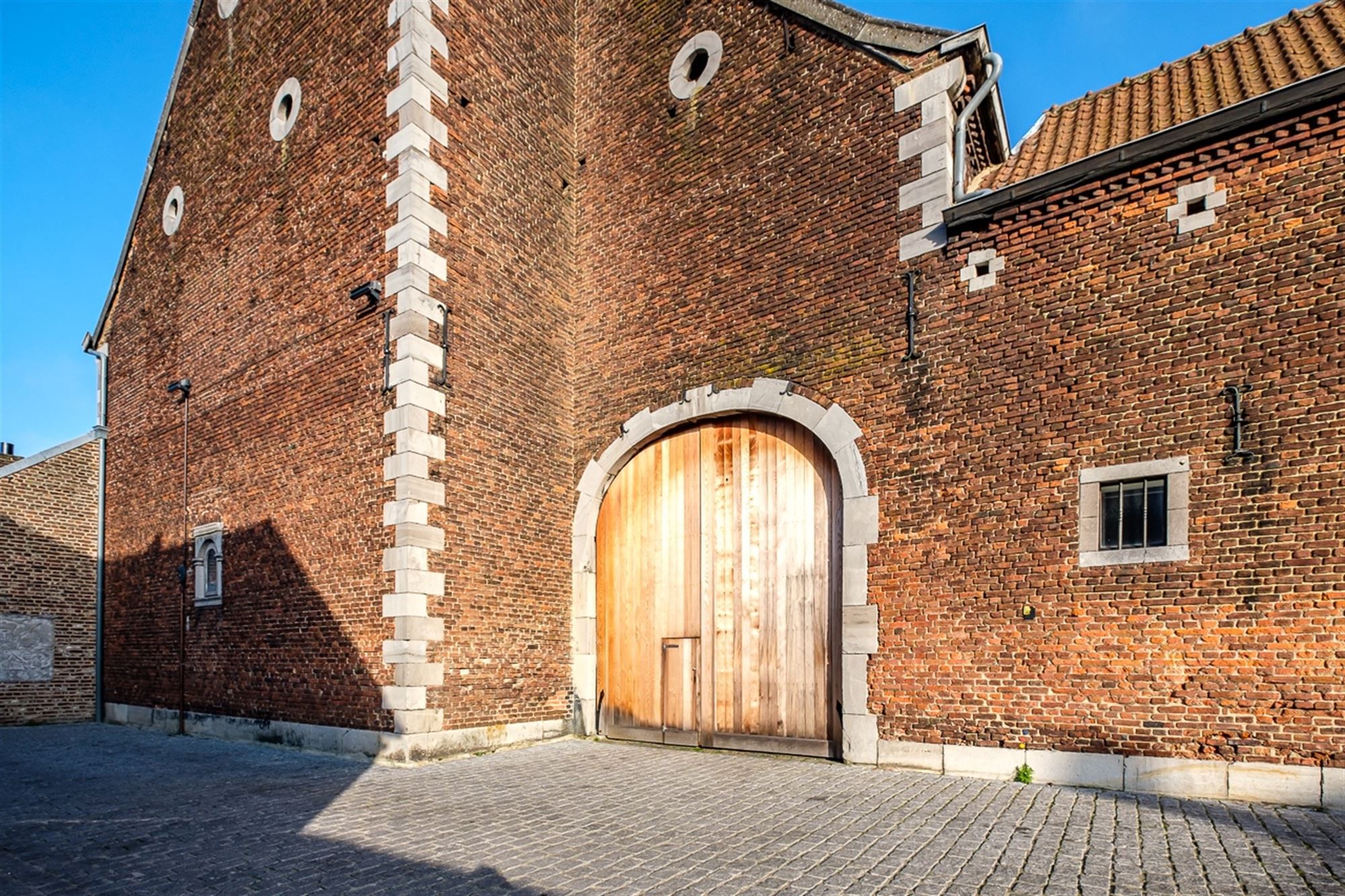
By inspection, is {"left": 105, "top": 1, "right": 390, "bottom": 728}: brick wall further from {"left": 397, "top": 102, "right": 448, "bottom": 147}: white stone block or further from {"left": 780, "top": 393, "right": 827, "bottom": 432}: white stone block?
{"left": 780, "top": 393, "right": 827, "bottom": 432}: white stone block

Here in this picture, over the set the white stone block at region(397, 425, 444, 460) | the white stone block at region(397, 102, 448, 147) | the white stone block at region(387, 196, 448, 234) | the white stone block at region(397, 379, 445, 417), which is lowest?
the white stone block at region(397, 425, 444, 460)

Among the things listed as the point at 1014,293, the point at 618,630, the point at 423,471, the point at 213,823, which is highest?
the point at 1014,293

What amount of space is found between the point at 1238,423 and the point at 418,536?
776 centimetres

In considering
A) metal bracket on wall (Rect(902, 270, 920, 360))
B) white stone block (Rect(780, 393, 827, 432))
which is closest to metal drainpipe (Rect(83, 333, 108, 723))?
white stone block (Rect(780, 393, 827, 432))

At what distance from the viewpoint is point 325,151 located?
10.6m

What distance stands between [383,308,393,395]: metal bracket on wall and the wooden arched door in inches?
124

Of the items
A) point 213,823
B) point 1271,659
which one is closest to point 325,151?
point 213,823

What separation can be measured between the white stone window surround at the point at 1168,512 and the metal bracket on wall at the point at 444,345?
6700 millimetres

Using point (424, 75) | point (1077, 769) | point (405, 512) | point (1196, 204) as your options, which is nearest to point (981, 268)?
point (1196, 204)

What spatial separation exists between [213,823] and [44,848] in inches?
38.9

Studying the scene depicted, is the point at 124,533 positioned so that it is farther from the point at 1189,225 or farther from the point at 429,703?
the point at 1189,225

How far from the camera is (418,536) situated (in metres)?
8.70

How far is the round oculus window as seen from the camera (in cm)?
1367

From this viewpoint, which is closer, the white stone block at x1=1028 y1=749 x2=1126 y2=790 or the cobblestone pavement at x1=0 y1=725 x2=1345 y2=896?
the cobblestone pavement at x1=0 y1=725 x2=1345 y2=896
